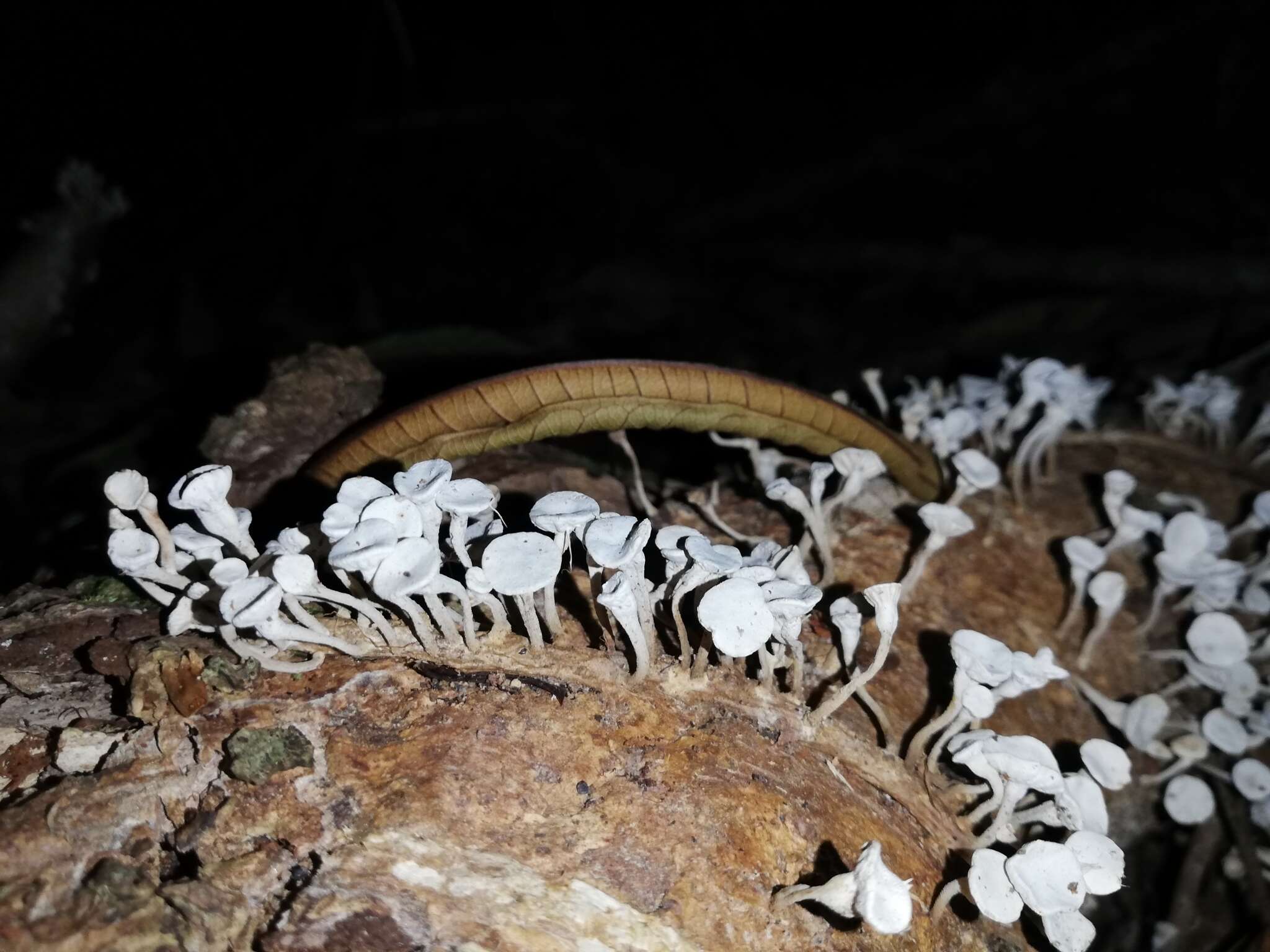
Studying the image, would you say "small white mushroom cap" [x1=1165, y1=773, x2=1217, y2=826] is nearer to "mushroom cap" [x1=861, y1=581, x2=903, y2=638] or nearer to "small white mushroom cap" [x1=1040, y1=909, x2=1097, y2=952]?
"small white mushroom cap" [x1=1040, y1=909, x2=1097, y2=952]

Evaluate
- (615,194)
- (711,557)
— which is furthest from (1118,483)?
(615,194)

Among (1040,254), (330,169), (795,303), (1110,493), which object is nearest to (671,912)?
(1110,493)

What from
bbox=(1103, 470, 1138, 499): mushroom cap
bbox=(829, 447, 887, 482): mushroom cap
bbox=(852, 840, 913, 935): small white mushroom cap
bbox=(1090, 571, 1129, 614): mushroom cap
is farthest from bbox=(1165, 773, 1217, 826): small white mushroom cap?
bbox=(852, 840, 913, 935): small white mushroom cap

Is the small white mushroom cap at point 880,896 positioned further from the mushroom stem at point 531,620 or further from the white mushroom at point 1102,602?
the white mushroom at point 1102,602

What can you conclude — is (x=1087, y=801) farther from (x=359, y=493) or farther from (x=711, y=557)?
(x=359, y=493)

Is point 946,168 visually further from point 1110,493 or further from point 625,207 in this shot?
point 1110,493
